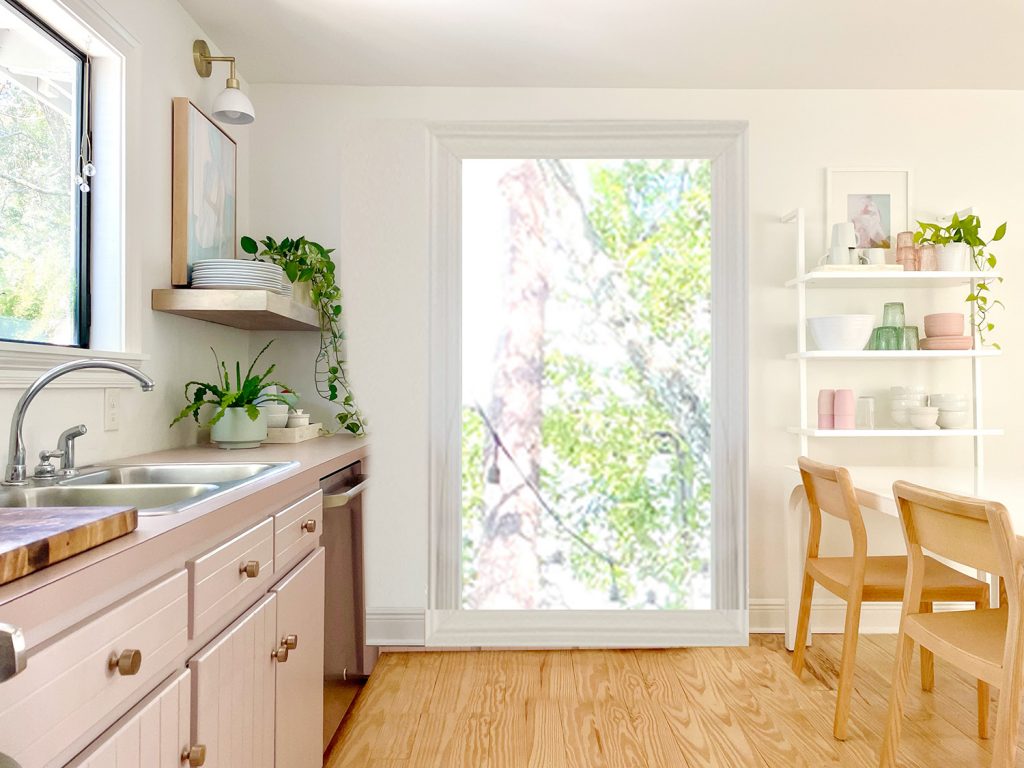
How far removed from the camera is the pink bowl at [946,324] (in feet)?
10.2

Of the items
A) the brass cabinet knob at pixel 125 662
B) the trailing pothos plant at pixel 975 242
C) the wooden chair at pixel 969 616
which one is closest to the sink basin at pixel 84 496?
the brass cabinet knob at pixel 125 662

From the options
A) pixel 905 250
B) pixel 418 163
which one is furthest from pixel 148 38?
pixel 905 250

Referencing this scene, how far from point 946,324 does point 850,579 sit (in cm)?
128

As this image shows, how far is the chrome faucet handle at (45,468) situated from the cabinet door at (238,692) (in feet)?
1.90

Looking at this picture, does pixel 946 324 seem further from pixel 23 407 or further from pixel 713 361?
pixel 23 407

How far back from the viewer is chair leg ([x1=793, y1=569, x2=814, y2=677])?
280 centimetres

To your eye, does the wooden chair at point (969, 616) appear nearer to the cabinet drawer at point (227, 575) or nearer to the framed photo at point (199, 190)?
the cabinet drawer at point (227, 575)

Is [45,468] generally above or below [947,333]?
below

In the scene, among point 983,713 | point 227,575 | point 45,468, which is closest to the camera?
point 227,575

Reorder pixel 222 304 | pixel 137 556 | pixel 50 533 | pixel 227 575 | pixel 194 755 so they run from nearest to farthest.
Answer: pixel 50 533
pixel 137 556
pixel 194 755
pixel 227 575
pixel 222 304

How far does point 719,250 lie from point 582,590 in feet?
5.27

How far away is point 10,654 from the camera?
27.4 inches

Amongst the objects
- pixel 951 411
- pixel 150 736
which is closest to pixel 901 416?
pixel 951 411

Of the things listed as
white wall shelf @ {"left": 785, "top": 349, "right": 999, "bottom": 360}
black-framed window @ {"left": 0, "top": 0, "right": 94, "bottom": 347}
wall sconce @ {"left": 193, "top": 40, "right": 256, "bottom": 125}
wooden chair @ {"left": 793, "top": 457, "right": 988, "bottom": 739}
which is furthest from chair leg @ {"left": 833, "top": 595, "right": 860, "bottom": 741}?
wall sconce @ {"left": 193, "top": 40, "right": 256, "bottom": 125}
